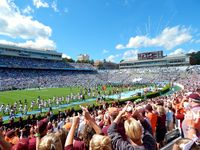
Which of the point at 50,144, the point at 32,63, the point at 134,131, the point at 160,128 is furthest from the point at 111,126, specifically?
the point at 32,63

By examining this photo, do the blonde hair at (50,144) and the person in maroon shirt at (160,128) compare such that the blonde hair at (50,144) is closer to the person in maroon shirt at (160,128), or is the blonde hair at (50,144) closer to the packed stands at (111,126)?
the packed stands at (111,126)

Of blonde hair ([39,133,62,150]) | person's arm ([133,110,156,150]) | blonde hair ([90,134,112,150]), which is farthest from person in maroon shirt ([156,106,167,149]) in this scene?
blonde hair ([39,133,62,150])

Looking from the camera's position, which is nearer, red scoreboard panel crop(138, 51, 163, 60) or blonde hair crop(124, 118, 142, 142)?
blonde hair crop(124, 118, 142, 142)

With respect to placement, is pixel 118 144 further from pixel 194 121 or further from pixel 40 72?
pixel 40 72

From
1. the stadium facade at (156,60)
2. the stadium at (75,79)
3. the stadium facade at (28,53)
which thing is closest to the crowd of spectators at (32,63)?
the stadium at (75,79)

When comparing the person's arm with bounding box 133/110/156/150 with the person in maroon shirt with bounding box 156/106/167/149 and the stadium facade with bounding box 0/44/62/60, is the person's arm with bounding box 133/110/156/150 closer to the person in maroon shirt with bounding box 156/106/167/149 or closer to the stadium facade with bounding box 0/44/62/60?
the person in maroon shirt with bounding box 156/106/167/149

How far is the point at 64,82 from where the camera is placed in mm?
67062

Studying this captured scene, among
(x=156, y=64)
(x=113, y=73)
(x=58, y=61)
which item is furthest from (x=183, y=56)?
(x=58, y=61)

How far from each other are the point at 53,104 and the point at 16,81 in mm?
29056

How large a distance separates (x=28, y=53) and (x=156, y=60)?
181 ft

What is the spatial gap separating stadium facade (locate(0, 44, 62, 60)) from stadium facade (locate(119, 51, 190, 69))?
3644 centimetres

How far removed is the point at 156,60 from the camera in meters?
102

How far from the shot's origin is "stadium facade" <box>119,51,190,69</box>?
9531cm

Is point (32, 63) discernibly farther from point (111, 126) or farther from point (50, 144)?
point (50, 144)
